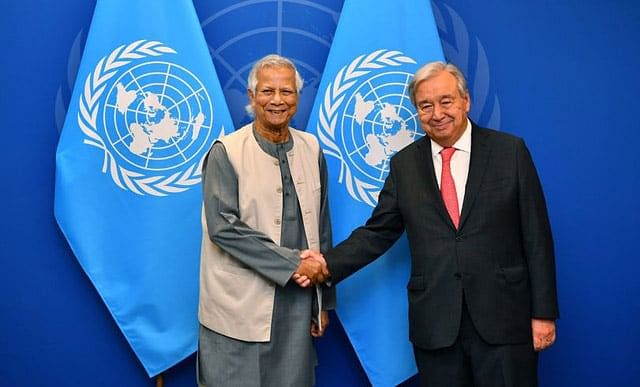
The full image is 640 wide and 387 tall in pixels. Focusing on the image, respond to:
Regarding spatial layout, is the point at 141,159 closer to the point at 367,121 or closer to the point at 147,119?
the point at 147,119

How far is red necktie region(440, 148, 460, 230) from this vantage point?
2.42 m

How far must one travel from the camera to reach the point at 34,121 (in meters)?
2.97

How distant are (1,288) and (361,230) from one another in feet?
5.06

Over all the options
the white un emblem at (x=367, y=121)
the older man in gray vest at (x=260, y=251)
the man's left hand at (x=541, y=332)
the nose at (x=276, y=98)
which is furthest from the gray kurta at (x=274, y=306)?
the man's left hand at (x=541, y=332)

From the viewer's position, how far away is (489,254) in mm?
2371

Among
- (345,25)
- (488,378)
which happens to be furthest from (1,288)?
(488,378)

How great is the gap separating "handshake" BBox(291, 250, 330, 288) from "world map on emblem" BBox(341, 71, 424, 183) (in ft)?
1.59

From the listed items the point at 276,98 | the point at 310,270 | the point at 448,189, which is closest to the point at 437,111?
the point at 448,189

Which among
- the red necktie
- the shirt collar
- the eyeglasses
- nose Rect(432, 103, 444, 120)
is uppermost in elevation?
the eyeglasses

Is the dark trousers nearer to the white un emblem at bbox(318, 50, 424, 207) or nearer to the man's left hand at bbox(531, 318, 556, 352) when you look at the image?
the man's left hand at bbox(531, 318, 556, 352)

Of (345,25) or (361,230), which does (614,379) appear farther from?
(345,25)

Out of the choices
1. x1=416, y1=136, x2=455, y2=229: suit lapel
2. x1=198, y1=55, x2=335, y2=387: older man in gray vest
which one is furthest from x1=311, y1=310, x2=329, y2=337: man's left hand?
x1=416, y1=136, x2=455, y2=229: suit lapel

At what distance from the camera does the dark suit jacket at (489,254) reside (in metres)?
2.36

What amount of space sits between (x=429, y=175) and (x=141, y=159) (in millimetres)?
1129
